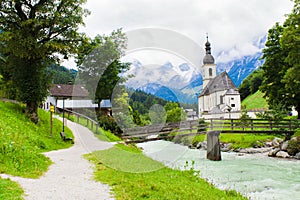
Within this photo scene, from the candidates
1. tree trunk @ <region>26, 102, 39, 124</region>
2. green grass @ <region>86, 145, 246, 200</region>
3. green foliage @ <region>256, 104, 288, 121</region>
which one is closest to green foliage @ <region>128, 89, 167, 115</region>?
green grass @ <region>86, 145, 246, 200</region>

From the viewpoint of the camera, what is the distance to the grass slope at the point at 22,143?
8.36 m

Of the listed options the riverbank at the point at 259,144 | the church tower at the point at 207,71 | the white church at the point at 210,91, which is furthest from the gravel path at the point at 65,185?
the riverbank at the point at 259,144

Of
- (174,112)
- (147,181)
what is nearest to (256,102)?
(147,181)

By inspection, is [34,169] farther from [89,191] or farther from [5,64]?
[5,64]

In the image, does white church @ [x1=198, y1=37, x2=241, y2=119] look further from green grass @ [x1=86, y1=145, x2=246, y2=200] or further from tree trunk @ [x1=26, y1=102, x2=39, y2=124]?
tree trunk @ [x1=26, y1=102, x2=39, y2=124]

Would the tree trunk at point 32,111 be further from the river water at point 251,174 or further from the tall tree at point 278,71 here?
the tall tree at point 278,71

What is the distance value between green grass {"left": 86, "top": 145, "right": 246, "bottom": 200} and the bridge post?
11.4m

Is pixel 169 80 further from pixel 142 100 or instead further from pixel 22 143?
pixel 22 143

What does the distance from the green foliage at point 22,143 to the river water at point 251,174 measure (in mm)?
3817

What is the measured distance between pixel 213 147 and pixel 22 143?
14.6 m

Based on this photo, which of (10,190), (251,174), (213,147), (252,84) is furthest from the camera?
(252,84)

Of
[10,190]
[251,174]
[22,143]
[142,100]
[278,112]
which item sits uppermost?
[142,100]

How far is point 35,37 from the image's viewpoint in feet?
58.3

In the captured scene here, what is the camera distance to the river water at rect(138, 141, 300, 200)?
8751mm
